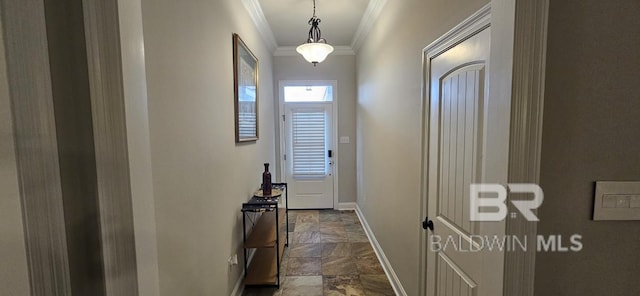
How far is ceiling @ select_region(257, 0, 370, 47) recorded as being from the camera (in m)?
2.85

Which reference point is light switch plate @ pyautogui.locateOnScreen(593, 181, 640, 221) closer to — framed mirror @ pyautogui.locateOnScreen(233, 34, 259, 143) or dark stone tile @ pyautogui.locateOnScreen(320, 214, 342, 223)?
framed mirror @ pyautogui.locateOnScreen(233, 34, 259, 143)

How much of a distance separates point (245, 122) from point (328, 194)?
253 centimetres

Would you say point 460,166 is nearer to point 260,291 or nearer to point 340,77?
point 260,291

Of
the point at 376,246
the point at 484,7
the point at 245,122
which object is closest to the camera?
the point at 484,7

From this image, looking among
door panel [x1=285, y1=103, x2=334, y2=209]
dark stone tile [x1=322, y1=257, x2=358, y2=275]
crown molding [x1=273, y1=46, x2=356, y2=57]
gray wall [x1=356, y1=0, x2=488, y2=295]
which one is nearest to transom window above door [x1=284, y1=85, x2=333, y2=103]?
door panel [x1=285, y1=103, x2=334, y2=209]

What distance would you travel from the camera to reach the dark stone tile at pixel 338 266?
266 centimetres

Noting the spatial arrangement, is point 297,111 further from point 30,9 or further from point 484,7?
point 30,9

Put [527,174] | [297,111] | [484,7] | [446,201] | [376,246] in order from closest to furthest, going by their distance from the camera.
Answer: [527,174], [484,7], [446,201], [376,246], [297,111]

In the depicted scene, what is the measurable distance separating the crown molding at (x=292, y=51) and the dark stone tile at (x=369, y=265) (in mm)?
3208

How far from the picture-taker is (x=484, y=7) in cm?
106

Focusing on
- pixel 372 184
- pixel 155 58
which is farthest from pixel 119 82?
pixel 372 184

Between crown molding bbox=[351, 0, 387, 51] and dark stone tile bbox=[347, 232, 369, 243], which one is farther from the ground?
crown molding bbox=[351, 0, 387, 51]

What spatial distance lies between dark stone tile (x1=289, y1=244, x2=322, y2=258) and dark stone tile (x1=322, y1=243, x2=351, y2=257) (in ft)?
0.20

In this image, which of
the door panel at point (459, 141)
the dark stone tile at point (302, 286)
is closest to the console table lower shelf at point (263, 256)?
the dark stone tile at point (302, 286)
